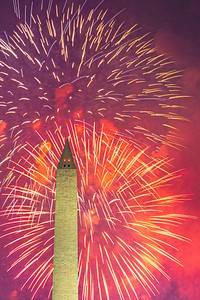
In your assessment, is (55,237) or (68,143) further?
(68,143)

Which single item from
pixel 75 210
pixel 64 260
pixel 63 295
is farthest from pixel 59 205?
pixel 63 295

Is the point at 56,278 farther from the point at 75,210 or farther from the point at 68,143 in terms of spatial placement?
the point at 68,143

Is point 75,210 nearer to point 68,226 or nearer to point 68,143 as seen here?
point 68,226

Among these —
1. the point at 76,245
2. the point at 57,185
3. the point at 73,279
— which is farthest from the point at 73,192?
the point at 73,279

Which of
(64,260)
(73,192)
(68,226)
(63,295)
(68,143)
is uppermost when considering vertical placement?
(68,143)

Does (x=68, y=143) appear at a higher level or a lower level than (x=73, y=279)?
higher

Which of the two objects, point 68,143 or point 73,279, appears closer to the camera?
point 73,279
